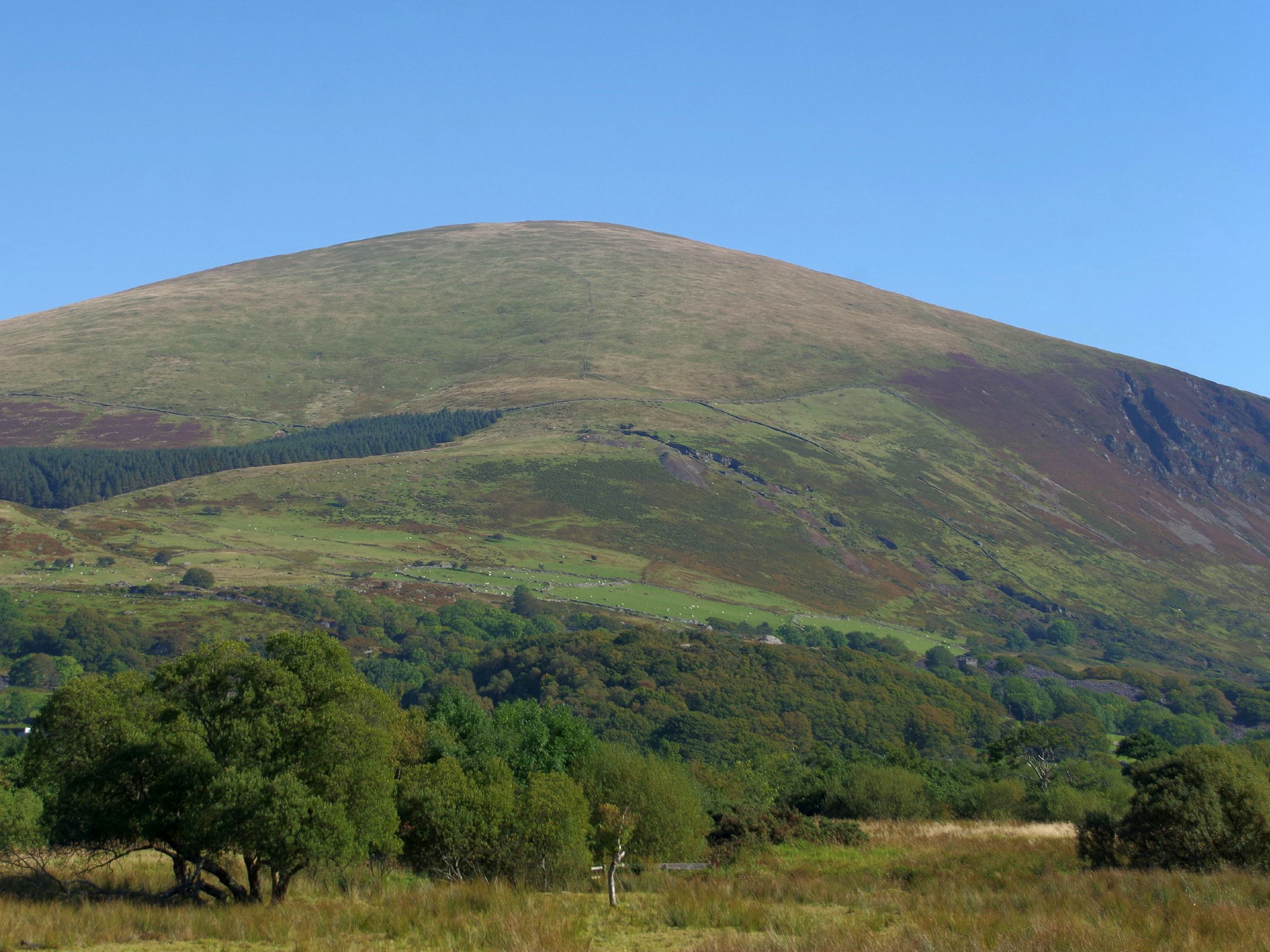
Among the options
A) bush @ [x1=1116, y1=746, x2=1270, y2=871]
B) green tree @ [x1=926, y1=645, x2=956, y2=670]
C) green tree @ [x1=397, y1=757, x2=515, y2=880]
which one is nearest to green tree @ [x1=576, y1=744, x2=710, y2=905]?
green tree @ [x1=397, y1=757, x2=515, y2=880]

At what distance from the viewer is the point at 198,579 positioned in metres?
183

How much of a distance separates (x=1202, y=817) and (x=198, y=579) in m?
179

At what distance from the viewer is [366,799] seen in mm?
26359

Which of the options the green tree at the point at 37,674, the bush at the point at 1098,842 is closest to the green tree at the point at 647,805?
the bush at the point at 1098,842

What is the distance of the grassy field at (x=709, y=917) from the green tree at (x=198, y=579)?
164m

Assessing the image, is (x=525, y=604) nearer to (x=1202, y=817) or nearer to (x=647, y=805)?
(x=647, y=805)

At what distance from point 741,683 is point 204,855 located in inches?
5198

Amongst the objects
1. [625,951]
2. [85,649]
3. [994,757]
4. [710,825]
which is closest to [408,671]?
[85,649]

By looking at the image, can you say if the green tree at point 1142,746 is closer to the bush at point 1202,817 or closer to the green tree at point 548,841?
the bush at point 1202,817

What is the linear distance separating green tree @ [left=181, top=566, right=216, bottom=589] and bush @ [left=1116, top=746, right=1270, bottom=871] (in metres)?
174

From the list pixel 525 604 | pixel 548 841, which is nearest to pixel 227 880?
pixel 548 841

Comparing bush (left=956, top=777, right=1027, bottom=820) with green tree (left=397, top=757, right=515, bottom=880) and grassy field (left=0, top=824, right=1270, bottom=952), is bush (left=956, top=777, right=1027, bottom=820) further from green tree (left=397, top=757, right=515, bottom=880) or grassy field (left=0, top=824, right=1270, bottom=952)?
green tree (left=397, top=757, right=515, bottom=880)

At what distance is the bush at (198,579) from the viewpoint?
596 ft

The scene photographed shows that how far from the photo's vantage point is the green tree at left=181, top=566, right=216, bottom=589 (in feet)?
596
